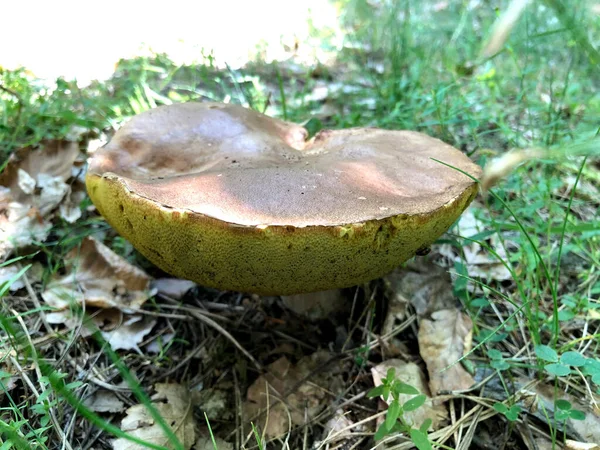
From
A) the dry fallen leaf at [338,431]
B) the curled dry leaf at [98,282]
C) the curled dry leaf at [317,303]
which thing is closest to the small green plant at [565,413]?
the dry fallen leaf at [338,431]

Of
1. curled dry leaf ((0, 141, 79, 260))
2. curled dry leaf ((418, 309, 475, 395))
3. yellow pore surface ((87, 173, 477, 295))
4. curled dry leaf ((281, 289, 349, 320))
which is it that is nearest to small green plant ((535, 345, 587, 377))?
curled dry leaf ((418, 309, 475, 395))

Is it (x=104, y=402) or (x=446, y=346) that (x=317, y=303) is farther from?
(x=104, y=402)

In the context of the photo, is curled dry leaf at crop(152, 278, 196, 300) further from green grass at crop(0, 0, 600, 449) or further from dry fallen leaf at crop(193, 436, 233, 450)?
dry fallen leaf at crop(193, 436, 233, 450)

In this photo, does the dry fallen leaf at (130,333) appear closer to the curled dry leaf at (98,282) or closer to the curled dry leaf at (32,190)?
the curled dry leaf at (98,282)

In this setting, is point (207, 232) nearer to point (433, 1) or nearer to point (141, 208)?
point (141, 208)

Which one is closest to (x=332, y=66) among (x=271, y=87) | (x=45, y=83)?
(x=271, y=87)
